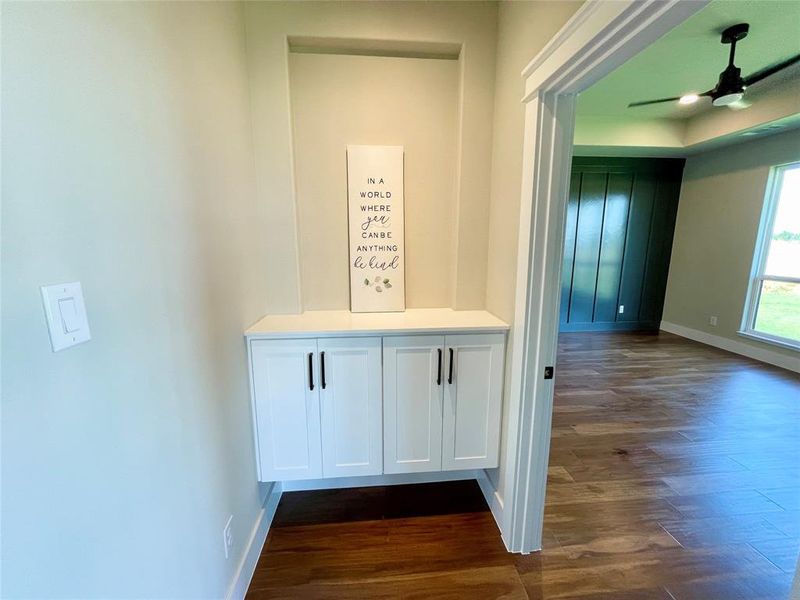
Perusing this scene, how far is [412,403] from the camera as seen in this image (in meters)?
1.62

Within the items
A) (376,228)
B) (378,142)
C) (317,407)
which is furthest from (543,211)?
(317,407)

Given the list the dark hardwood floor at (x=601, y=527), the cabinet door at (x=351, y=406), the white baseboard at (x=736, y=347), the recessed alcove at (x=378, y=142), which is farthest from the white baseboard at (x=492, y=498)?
the white baseboard at (x=736, y=347)

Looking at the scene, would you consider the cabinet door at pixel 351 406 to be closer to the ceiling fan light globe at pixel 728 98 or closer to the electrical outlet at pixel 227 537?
the electrical outlet at pixel 227 537

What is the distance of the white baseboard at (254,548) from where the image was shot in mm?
1284

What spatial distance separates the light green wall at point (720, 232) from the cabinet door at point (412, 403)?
4752mm

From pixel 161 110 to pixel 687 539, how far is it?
2.88 meters

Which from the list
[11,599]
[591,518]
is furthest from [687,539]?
[11,599]

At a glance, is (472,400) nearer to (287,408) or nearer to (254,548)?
(287,408)

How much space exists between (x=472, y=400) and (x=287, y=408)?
947 mm

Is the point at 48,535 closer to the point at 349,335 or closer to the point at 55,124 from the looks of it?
the point at 55,124

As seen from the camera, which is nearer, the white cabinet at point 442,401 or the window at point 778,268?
the white cabinet at point 442,401

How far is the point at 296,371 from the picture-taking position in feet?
5.06

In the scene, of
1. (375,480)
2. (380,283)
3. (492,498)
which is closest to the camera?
(492,498)

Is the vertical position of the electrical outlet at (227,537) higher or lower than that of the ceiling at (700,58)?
lower
